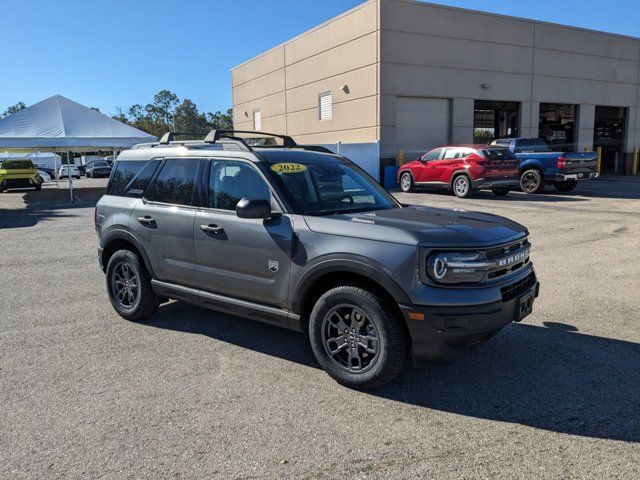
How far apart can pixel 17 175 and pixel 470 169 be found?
21.8 metres

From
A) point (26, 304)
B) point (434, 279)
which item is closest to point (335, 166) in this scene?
point (434, 279)

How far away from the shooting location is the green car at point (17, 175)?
25.9 m

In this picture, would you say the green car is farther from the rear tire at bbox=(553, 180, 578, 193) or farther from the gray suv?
the rear tire at bbox=(553, 180, 578, 193)

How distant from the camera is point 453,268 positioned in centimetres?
351

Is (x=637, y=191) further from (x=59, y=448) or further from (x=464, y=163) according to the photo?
(x=59, y=448)

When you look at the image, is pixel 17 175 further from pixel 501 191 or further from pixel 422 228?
Answer: pixel 422 228

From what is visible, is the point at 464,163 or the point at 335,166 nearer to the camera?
the point at 335,166

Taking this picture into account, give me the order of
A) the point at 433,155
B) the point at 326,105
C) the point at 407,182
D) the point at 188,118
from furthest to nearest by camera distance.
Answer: the point at 188,118, the point at 326,105, the point at 407,182, the point at 433,155

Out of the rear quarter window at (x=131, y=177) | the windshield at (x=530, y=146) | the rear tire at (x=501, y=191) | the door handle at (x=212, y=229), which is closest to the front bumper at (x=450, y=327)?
the door handle at (x=212, y=229)

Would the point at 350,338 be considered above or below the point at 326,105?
below

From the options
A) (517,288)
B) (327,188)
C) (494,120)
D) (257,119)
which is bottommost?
(517,288)

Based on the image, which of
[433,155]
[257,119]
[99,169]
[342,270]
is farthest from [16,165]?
[342,270]

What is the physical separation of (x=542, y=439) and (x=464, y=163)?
14866 millimetres

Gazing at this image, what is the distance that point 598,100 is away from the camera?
2806 cm
